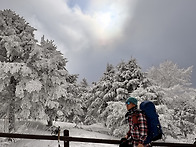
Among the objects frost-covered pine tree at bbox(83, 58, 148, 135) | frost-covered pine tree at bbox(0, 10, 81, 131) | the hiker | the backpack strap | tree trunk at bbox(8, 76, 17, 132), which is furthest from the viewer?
frost-covered pine tree at bbox(83, 58, 148, 135)

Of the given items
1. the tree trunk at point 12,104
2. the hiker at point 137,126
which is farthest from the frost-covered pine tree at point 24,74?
the hiker at point 137,126

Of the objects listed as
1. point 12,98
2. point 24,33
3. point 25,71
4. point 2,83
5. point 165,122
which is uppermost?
point 24,33

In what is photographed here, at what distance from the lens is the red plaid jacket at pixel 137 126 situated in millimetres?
3049

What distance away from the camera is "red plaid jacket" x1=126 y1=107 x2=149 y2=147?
10.0ft

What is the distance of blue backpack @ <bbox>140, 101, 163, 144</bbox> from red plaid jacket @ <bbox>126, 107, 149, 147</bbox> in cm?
9

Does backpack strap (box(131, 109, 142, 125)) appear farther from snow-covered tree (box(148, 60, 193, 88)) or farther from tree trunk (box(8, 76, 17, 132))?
snow-covered tree (box(148, 60, 193, 88))

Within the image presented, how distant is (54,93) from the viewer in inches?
453

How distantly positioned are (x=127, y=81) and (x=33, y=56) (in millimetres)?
9566

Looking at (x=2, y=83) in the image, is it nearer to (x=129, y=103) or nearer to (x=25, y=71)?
(x=25, y=71)

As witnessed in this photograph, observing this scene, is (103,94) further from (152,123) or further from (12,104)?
(152,123)

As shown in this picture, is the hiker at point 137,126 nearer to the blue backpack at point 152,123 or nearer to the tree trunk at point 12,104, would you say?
the blue backpack at point 152,123

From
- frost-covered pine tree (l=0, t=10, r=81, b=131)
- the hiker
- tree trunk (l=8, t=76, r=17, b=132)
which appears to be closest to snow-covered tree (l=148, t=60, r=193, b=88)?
frost-covered pine tree (l=0, t=10, r=81, b=131)

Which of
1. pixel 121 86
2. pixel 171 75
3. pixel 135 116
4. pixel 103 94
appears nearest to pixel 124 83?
pixel 121 86

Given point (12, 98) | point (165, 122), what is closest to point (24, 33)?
point (12, 98)
